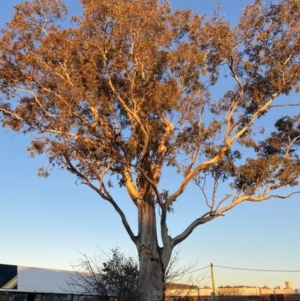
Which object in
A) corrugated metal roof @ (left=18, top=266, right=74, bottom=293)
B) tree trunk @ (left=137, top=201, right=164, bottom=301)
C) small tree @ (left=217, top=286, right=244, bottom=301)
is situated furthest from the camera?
small tree @ (left=217, top=286, right=244, bottom=301)

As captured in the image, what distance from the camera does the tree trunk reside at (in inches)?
536

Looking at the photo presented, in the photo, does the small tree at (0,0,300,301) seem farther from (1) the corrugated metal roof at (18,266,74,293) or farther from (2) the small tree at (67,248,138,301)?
(1) the corrugated metal roof at (18,266,74,293)

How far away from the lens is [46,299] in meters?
32.8

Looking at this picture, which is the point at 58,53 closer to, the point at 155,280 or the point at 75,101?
the point at 75,101

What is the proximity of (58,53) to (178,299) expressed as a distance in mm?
10757

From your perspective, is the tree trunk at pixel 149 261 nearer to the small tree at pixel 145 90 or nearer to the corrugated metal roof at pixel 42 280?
the small tree at pixel 145 90

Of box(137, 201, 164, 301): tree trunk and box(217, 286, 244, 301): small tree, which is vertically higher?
box(217, 286, 244, 301): small tree

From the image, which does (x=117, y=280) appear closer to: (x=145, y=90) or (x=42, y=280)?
(x=145, y=90)

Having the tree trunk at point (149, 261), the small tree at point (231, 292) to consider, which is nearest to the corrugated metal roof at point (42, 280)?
the small tree at point (231, 292)

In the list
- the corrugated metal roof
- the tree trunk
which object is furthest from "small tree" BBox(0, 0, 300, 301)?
the corrugated metal roof

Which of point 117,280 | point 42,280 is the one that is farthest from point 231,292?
point 117,280

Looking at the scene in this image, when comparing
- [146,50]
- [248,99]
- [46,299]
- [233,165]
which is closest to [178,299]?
[233,165]

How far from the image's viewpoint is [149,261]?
45.4 feet

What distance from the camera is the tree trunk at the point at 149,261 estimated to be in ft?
44.7
